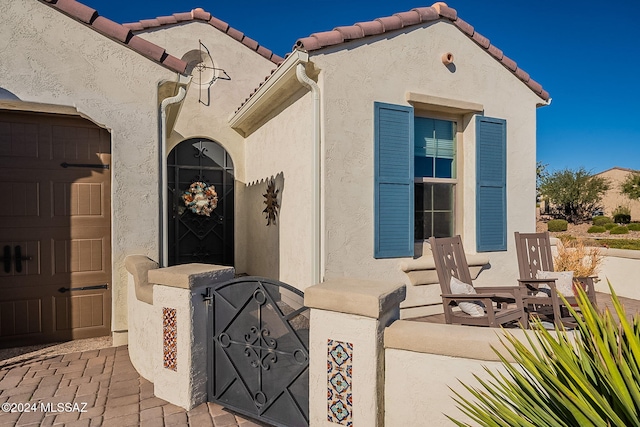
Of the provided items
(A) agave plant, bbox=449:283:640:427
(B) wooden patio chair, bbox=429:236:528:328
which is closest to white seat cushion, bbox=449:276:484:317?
(B) wooden patio chair, bbox=429:236:528:328

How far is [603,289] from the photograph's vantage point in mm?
7746

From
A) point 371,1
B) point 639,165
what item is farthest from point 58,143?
point 639,165

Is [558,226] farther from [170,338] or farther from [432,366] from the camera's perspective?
Result: [170,338]

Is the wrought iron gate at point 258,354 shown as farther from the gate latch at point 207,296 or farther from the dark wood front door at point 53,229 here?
the dark wood front door at point 53,229

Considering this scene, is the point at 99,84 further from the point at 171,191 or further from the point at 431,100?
the point at 431,100

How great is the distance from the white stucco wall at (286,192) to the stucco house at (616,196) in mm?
38350

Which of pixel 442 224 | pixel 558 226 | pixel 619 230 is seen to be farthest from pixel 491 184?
pixel 558 226

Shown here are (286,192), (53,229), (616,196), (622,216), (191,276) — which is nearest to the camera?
(191,276)

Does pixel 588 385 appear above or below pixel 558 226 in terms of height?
above

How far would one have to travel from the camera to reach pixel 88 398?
124 inches

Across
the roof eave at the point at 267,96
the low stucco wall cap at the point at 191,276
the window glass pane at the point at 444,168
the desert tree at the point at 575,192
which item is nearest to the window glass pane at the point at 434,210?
the window glass pane at the point at 444,168

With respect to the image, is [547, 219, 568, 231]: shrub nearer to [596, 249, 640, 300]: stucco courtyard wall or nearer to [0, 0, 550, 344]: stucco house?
[596, 249, 640, 300]: stucco courtyard wall

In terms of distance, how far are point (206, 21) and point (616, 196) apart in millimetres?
45564

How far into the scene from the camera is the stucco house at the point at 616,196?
117ft
